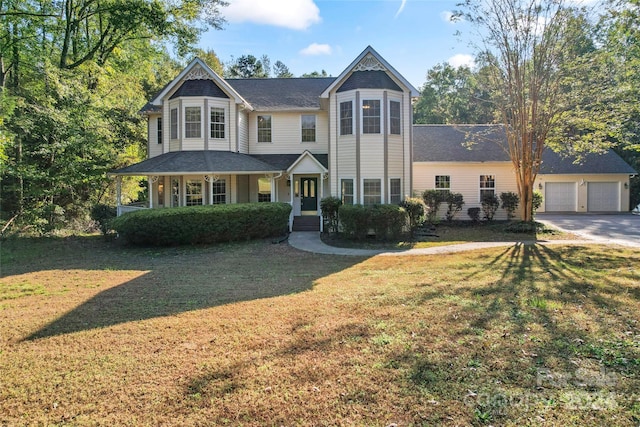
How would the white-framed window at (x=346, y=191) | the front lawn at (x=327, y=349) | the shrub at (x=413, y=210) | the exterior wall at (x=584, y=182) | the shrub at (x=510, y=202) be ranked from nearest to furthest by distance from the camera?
the front lawn at (x=327, y=349), the shrub at (x=413, y=210), the white-framed window at (x=346, y=191), the shrub at (x=510, y=202), the exterior wall at (x=584, y=182)

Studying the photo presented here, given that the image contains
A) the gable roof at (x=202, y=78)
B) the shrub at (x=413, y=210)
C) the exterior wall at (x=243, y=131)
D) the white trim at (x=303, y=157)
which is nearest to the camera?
the shrub at (x=413, y=210)

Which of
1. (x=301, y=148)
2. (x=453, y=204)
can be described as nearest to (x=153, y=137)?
(x=301, y=148)

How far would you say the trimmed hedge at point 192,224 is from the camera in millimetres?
13797

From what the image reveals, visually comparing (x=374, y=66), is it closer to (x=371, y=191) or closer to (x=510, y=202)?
(x=371, y=191)

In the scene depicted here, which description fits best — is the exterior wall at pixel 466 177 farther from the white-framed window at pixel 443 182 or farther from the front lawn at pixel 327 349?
the front lawn at pixel 327 349

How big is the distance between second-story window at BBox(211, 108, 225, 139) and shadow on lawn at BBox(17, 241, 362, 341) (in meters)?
6.41

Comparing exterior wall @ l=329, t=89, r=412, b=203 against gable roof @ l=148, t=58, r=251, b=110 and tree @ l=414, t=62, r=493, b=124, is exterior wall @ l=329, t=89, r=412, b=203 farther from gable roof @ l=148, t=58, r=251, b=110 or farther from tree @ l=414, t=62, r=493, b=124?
tree @ l=414, t=62, r=493, b=124

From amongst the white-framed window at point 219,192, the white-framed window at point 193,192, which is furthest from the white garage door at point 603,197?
the white-framed window at point 193,192

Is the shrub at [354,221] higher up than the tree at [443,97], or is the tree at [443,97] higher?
the tree at [443,97]

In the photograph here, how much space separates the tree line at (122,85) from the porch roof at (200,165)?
143 inches

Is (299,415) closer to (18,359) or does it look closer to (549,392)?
(549,392)

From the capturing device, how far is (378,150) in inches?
646

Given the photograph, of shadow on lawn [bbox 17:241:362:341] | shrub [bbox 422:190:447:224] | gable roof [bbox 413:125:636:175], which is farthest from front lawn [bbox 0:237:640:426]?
gable roof [bbox 413:125:636:175]

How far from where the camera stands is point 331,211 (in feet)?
52.5
